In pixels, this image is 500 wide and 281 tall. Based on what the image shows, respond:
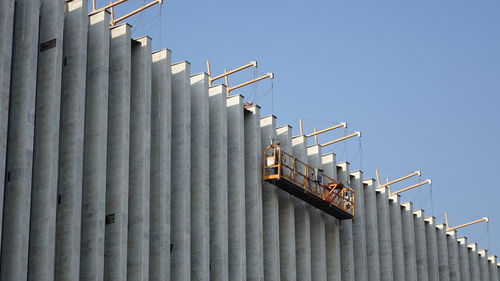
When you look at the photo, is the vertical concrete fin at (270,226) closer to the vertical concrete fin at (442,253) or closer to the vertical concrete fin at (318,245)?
the vertical concrete fin at (318,245)

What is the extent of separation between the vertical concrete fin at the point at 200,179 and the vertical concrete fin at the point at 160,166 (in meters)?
2.90

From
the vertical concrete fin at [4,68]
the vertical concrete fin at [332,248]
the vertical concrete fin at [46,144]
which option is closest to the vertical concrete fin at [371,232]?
the vertical concrete fin at [332,248]

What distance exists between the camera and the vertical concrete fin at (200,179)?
5775 centimetres

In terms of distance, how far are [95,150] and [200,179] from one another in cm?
846

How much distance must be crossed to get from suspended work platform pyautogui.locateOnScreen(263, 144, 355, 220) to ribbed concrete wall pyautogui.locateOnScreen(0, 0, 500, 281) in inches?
29.6

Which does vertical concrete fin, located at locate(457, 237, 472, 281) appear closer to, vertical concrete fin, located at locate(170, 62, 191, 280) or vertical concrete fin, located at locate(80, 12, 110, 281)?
vertical concrete fin, located at locate(170, 62, 191, 280)

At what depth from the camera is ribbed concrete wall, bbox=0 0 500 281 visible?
160 feet

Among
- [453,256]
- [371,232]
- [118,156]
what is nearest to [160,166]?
[118,156]

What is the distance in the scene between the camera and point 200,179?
5916cm

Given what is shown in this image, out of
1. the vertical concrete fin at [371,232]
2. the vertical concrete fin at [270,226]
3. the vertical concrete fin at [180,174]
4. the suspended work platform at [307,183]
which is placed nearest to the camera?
the vertical concrete fin at [180,174]

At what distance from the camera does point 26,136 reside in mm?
48375

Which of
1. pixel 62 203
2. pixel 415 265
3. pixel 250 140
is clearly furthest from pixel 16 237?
pixel 415 265

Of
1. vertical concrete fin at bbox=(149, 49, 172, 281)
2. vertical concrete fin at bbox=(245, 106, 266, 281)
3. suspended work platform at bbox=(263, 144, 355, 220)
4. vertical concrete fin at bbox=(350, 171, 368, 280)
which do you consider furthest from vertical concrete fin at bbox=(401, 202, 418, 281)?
vertical concrete fin at bbox=(149, 49, 172, 281)

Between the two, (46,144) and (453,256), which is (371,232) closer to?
(453,256)
